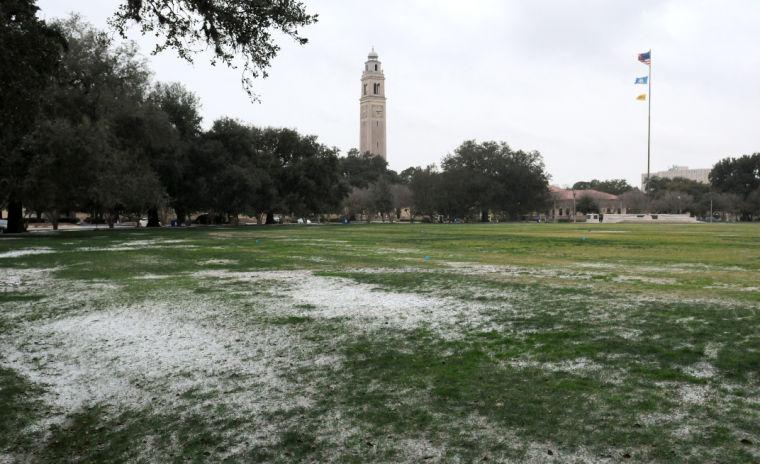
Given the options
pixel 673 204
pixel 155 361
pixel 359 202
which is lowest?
pixel 155 361

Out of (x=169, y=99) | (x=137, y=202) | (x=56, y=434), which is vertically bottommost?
(x=56, y=434)

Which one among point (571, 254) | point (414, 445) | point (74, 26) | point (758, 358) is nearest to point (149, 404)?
point (414, 445)

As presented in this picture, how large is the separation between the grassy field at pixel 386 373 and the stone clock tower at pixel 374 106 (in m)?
184

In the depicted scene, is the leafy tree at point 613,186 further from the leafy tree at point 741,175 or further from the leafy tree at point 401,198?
the leafy tree at point 401,198

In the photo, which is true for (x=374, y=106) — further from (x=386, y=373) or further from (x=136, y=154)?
(x=386, y=373)

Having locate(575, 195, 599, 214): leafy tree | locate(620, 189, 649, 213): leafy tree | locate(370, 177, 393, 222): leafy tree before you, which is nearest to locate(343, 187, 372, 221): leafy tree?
locate(370, 177, 393, 222): leafy tree

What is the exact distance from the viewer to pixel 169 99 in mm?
56719

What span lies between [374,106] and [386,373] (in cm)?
19267

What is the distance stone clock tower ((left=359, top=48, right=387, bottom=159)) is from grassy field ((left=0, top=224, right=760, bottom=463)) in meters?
184

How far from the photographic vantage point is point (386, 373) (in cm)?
611

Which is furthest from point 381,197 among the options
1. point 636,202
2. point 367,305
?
point 367,305

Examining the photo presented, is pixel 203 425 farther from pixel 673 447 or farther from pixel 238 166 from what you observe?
pixel 238 166

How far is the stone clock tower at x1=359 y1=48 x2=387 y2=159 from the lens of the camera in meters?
194

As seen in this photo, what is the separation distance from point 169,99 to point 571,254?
4687cm
